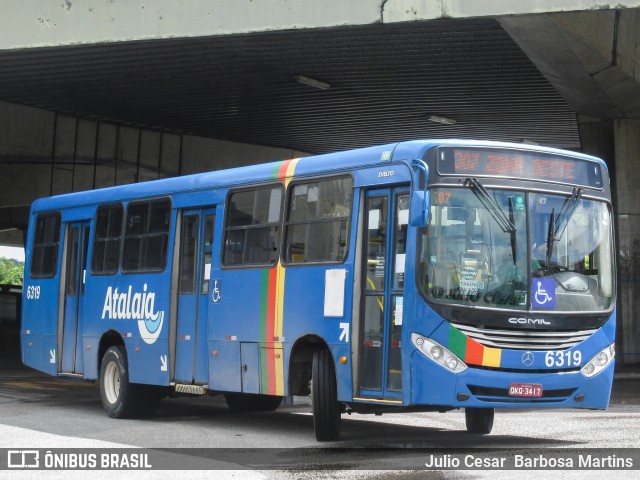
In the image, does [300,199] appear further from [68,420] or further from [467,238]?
[68,420]

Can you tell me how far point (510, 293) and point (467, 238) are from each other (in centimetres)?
64

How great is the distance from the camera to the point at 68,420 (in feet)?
49.8

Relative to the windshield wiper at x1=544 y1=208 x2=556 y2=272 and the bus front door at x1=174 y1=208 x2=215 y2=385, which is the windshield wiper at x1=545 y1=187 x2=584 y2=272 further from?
the bus front door at x1=174 y1=208 x2=215 y2=385

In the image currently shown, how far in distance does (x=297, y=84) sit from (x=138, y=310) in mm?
12224

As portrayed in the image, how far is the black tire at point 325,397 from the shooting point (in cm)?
1195

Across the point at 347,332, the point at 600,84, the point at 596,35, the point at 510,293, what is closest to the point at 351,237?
the point at 347,332

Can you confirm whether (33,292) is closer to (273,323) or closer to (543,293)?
(273,323)

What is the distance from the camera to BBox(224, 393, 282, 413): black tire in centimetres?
1641

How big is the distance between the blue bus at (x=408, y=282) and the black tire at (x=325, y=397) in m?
0.02

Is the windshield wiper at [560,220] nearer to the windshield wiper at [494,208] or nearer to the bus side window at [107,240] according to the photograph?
the windshield wiper at [494,208]

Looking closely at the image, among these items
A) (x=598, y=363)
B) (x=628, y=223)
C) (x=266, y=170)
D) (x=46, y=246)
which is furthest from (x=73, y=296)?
(x=628, y=223)

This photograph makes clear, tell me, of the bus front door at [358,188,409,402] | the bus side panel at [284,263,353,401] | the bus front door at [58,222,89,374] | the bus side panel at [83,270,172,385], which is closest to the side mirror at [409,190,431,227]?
the bus front door at [358,188,409,402]

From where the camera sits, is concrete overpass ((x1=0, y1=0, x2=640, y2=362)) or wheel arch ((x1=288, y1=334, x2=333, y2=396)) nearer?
wheel arch ((x1=288, y1=334, x2=333, y2=396))

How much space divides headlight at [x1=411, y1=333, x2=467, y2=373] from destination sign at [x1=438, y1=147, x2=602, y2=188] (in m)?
1.61
